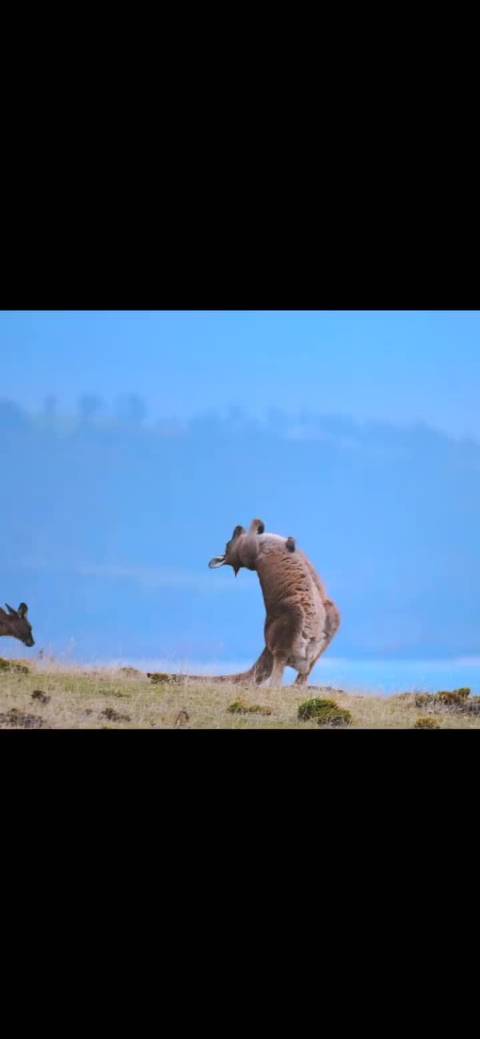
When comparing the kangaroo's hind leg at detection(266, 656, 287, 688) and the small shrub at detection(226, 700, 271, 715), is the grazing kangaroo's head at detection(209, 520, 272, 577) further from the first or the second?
the small shrub at detection(226, 700, 271, 715)

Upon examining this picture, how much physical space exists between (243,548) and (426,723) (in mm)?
1576

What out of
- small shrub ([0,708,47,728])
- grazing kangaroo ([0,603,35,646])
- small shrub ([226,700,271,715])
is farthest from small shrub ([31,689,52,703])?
small shrub ([226,700,271,715])

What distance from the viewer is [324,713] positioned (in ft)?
23.3

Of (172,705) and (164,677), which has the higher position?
(164,677)

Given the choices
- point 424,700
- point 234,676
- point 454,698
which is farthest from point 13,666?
point 454,698

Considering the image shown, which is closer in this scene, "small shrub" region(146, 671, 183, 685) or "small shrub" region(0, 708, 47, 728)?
"small shrub" region(0, 708, 47, 728)

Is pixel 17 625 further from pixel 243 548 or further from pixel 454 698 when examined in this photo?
pixel 454 698

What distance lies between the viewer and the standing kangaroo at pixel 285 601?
7801 mm

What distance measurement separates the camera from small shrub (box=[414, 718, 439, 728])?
7155 mm

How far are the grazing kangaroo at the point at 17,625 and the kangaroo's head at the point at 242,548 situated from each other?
121 centimetres

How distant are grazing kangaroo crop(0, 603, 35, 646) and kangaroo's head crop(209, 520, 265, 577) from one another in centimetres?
121
